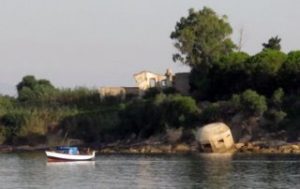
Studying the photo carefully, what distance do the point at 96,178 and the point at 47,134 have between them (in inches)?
2147

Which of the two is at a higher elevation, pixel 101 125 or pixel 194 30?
pixel 194 30

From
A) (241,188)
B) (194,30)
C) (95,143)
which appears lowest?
(241,188)

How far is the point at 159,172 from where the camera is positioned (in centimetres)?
7469

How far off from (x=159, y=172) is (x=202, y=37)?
57.0m

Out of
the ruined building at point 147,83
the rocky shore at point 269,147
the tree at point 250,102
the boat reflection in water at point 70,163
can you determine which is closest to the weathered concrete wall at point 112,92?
the ruined building at point 147,83

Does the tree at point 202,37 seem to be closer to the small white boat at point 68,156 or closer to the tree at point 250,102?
the tree at point 250,102

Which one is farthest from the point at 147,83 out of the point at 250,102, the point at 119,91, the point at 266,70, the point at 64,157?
the point at 64,157

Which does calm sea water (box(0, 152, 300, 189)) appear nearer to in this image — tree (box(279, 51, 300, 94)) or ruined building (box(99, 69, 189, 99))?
tree (box(279, 51, 300, 94))

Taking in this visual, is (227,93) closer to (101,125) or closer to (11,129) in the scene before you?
(101,125)

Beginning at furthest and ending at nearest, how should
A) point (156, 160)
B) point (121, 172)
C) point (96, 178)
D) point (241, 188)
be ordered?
1. point (156, 160)
2. point (121, 172)
3. point (96, 178)
4. point (241, 188)

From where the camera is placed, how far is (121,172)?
75.8 metres

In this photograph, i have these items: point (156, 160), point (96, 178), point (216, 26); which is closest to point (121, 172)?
point (96, 178)

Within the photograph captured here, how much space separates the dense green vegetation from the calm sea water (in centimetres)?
1255

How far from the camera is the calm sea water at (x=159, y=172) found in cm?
6425
